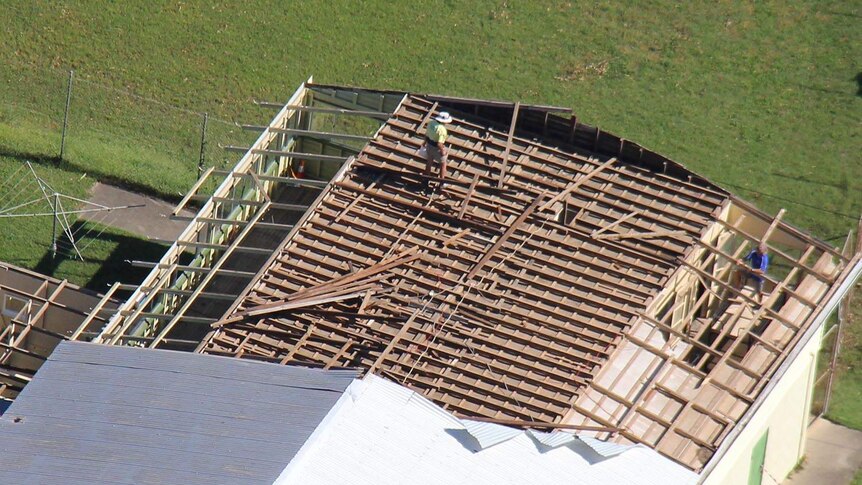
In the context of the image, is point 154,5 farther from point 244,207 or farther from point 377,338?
point 377,338

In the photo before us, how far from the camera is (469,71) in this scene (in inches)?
1877

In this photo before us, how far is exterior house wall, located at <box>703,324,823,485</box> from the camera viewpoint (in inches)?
1287

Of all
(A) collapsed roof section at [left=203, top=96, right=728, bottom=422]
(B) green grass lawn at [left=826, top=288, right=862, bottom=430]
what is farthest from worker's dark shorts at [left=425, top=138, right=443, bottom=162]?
(B) green grass lawn at [left=826, top=288, right=862, bottom=430]

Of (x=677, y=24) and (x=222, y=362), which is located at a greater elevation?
(x=677, y=24)

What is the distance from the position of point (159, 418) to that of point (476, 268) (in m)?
7.69

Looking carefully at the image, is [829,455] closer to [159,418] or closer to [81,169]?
[159,418]

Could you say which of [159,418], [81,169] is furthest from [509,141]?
[81,169]

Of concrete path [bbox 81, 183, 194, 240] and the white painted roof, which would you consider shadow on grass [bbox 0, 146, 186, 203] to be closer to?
concrete path [bbox 81, 183, 194, 240]

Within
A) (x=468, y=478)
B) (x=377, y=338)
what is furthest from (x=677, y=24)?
(x=468, y=478)

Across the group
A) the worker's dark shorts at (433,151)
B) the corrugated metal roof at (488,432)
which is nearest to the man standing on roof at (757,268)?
the worker's dark shorts at (433,151)

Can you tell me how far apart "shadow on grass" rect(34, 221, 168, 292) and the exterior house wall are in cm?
1693

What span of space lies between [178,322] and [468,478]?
31.2 feet

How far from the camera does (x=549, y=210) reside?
35.8m

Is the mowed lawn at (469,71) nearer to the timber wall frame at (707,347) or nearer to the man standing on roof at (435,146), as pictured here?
the timber wall frame at (707,347)
